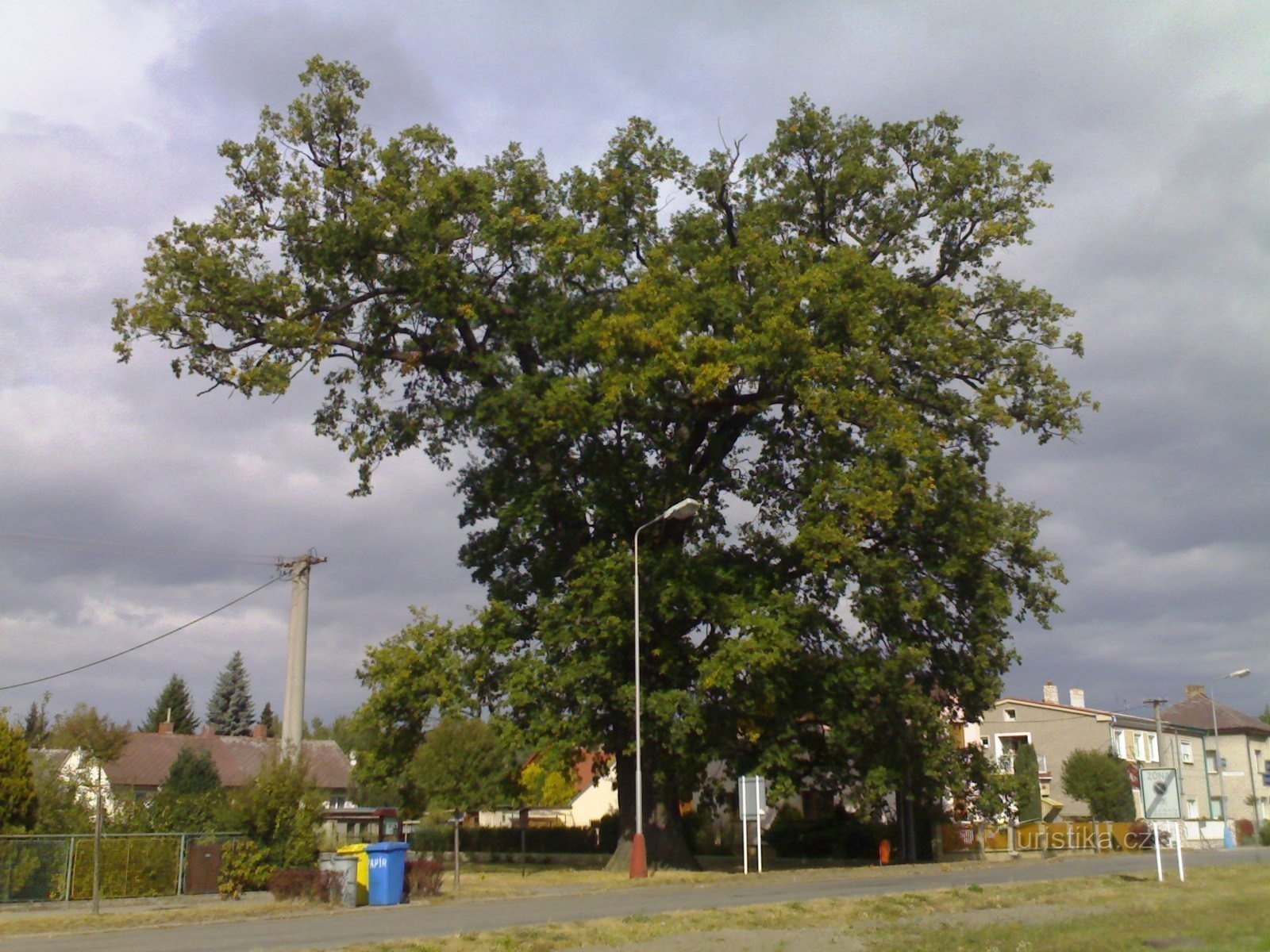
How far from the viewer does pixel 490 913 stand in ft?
65.1

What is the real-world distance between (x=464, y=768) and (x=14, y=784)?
15476 mm

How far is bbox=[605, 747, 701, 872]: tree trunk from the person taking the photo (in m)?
33.7

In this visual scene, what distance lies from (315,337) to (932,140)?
1754cm

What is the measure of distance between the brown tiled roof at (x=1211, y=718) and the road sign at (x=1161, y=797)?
195 ft

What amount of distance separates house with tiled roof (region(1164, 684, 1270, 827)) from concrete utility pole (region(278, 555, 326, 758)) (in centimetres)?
6256

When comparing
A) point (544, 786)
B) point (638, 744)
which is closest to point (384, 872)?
point (638, 744)

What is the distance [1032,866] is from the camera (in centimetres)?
3472

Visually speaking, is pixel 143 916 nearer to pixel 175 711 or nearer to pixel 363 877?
pixel 363 877

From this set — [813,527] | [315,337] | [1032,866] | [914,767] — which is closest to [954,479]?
[813,527]

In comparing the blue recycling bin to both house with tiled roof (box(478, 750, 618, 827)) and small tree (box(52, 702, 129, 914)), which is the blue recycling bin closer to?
small tree (box(52, 702, 129, 914))

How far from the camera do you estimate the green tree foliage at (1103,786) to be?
212 ft

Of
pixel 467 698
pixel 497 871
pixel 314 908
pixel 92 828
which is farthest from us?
pixel 497 871

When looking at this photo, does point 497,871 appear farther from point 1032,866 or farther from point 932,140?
point 932,140

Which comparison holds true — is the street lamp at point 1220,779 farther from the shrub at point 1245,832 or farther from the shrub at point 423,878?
the shrub at point 423,878
